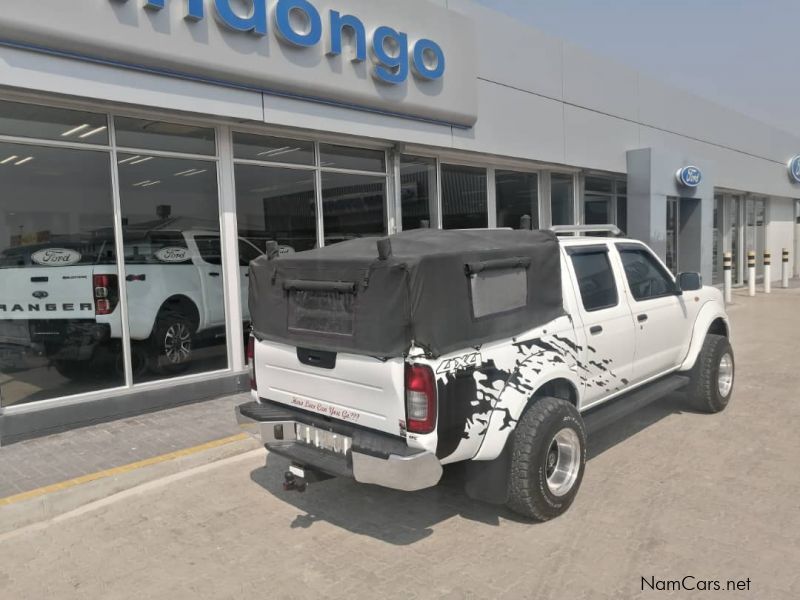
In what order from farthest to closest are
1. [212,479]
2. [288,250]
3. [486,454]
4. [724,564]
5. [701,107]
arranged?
[701,107] < [288,250] < [212,479] < [486,454] < [724,564]

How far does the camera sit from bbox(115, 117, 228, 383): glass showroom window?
276 inches

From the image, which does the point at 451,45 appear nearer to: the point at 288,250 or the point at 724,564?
the point at 288,250

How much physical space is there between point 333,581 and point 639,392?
3252mm

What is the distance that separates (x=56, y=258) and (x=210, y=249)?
1709 millimetres

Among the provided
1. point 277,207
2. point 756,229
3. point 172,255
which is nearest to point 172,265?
point 172,255

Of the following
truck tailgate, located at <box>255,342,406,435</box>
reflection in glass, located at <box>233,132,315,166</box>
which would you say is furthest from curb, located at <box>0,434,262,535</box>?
reflection in glass, located at <box>233,132,315,166</box>

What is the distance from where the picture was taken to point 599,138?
13.5 meters

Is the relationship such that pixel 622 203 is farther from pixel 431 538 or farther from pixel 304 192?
pixel 431 538

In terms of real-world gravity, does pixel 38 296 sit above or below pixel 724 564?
above

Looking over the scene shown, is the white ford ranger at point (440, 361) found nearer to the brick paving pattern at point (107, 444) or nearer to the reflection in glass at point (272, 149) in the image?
the brick paving pattern at point (107, 444)

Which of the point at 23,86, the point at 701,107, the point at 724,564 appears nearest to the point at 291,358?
the point at 724,564

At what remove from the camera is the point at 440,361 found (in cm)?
351

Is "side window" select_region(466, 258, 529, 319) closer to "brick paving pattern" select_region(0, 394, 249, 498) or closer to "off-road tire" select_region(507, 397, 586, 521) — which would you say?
"off-road tire" select_region(507, 397, 586, 521)

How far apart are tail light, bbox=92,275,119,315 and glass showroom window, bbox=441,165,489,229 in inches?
221
